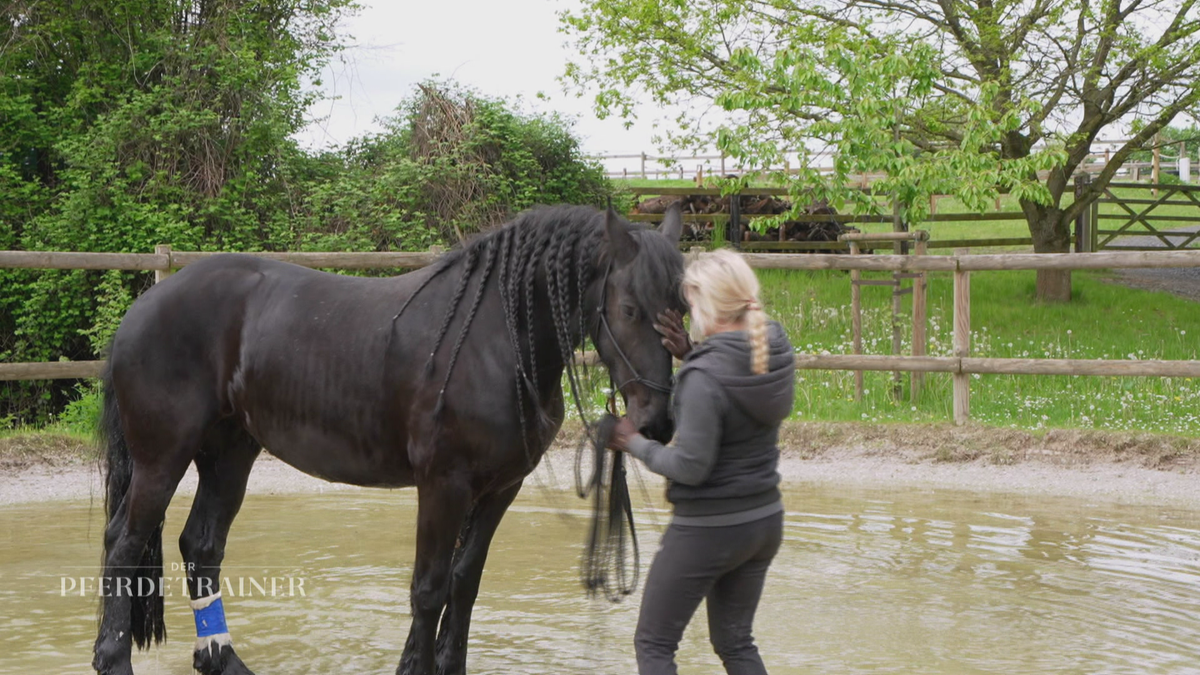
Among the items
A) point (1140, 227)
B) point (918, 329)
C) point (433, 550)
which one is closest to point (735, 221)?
A: point (918, 329)

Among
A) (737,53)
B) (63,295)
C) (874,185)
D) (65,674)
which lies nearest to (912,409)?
(874,185)

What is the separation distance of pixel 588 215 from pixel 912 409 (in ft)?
21.9

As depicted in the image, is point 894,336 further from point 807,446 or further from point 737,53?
point 737,53

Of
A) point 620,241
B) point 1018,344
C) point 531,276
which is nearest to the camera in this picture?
point 620,241

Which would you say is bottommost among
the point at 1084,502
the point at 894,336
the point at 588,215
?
the point at 1084,502

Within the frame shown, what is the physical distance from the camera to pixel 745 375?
2.95 metres

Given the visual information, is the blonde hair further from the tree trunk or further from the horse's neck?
the tree trunk

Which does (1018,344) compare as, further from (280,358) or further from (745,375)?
(745,375)

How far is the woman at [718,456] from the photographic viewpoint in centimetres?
292

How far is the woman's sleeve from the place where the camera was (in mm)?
2900

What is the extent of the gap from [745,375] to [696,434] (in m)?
0.20

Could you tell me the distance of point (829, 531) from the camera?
22.1 feet

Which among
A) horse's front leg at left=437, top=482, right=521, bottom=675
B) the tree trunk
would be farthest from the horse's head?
the tree trunk

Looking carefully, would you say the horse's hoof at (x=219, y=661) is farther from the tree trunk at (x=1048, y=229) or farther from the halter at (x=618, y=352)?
the tree trunk at (x=1048, y=229)
